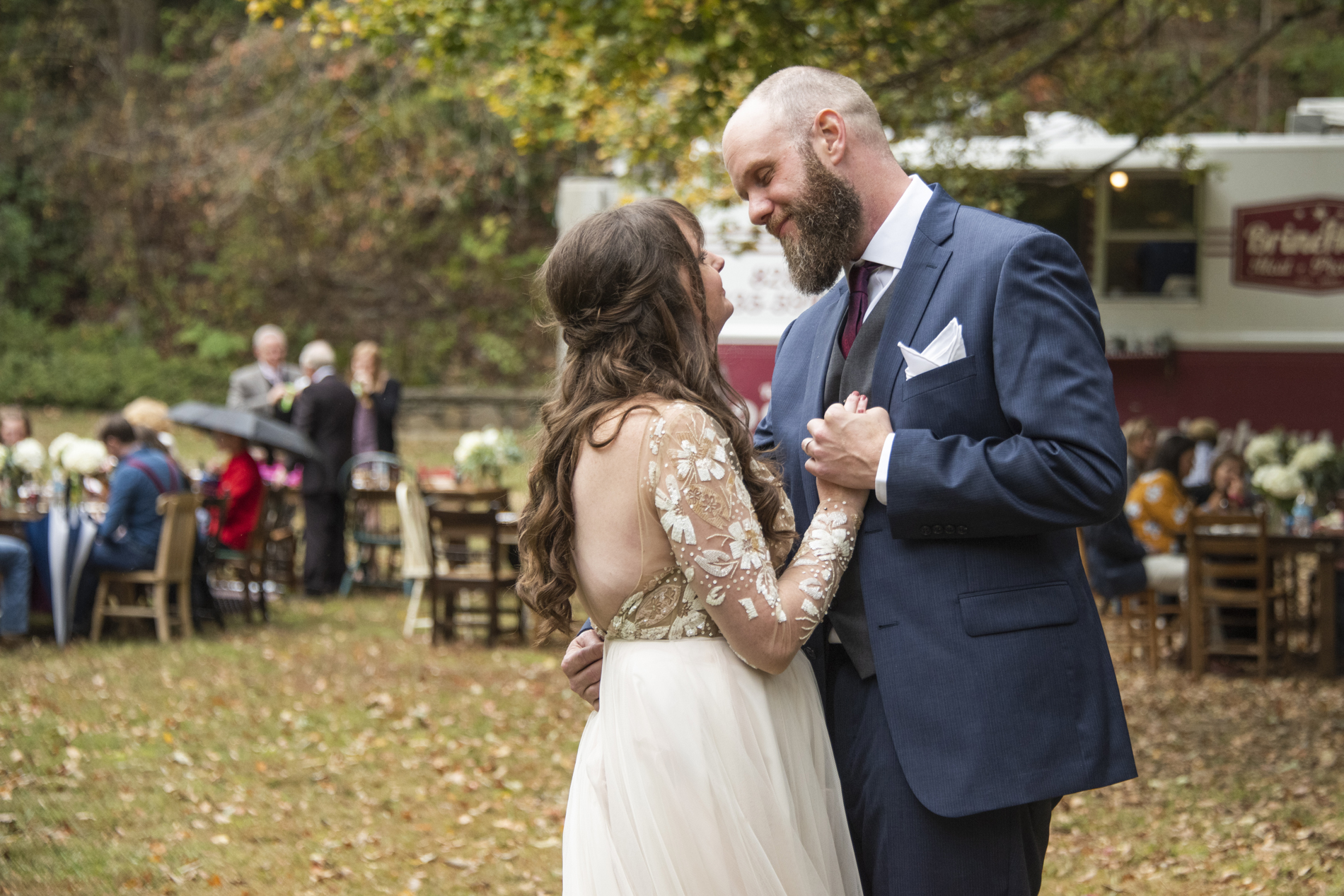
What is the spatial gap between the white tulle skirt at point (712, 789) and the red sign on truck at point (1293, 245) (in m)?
12.1

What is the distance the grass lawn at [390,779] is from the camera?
17.2 ft

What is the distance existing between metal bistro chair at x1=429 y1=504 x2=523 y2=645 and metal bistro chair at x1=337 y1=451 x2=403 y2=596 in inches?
62.2

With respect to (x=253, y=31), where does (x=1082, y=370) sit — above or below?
below

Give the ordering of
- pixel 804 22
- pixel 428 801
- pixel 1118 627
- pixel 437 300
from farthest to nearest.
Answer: pixel 437 300
pixel 1118 627
pixel 804 22
pixel 428 801

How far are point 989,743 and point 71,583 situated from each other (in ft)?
28.4

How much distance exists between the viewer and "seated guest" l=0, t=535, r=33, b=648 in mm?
9000

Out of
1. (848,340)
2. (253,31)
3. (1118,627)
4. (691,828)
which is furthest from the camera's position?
(253,31)

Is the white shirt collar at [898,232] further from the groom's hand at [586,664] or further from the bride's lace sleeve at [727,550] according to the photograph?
the groom's hand at [586,664]

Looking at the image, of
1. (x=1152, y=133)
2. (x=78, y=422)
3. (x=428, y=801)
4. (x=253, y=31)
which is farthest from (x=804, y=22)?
(x=78, y=422)

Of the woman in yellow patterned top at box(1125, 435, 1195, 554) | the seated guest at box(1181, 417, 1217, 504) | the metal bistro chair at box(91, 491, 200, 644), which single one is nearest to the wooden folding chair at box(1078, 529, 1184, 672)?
the woman in yellow patterned top at box(1125, 435, 1195, 554)

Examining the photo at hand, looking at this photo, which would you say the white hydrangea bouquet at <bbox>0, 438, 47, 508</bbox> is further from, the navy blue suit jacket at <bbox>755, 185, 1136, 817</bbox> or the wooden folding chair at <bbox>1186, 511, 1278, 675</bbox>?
the navy blue suit jacket at <bbox>755, 185, 1136, 817</bbox>

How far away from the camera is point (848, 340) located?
8.11 feet

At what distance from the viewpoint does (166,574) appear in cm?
947

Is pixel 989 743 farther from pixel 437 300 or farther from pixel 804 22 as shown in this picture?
pixel 437 300
